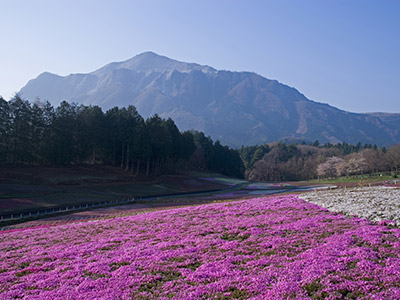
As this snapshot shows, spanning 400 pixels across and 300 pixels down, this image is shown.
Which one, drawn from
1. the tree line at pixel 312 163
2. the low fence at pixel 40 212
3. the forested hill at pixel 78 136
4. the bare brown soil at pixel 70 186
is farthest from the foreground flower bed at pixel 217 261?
the tree line at pixel 312 163

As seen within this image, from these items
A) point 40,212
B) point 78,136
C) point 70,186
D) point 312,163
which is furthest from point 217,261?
point 312,163

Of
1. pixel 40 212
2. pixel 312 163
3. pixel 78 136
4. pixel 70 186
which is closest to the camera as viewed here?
pixel 40 212

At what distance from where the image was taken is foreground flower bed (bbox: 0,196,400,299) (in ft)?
33.9

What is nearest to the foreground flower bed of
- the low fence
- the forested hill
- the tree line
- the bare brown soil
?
the low fence

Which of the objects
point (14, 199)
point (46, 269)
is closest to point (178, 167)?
point (14, 199)

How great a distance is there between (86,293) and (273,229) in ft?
37.9

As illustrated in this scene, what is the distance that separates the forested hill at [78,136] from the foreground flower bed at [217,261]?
4717 cm

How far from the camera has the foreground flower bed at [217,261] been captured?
1032 centimetres

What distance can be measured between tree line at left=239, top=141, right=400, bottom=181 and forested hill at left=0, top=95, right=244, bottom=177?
74.4 m

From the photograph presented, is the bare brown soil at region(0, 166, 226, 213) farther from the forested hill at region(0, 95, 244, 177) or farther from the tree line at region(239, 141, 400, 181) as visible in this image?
the tree line at region(239, 141, 400, 181)

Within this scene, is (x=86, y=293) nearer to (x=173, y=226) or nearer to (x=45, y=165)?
(x=173, y=226)

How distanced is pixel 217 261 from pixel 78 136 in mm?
66713

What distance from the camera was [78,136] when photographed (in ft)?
239

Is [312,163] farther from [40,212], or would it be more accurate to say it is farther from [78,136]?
[40,212]
